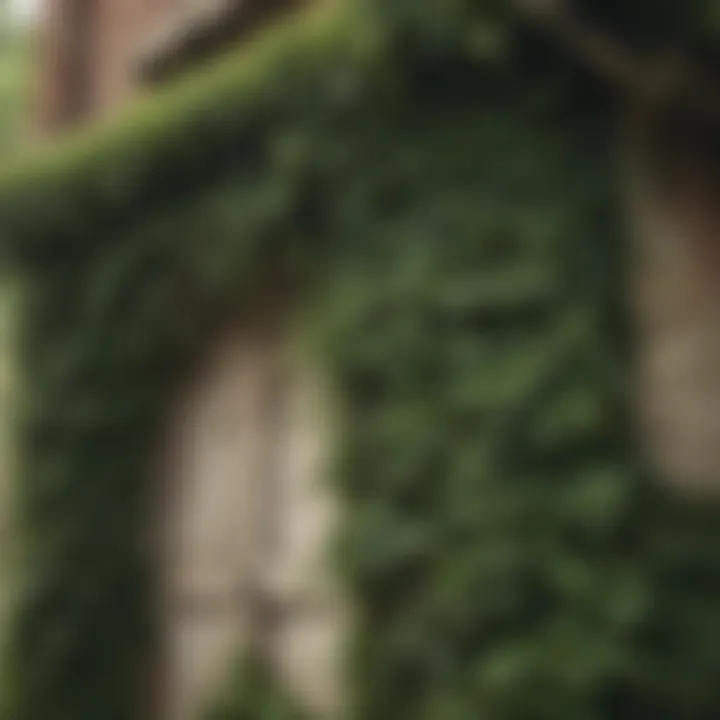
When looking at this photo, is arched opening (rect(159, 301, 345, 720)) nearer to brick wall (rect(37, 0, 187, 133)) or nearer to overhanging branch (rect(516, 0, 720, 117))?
overhanging branch (rect(516, 0, 720, 117))

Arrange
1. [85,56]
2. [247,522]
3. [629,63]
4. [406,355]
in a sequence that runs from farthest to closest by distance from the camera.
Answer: [85,56] < [247,522] < [406,355] < [629,63]

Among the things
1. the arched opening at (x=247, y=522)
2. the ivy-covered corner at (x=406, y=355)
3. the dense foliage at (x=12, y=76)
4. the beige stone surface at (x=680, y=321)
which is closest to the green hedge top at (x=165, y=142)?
the ivy-covered corner at (x=406, y=355)

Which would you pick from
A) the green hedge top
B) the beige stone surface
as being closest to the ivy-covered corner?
the green hedge top

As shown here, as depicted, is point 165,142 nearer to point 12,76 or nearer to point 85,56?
point 85,56

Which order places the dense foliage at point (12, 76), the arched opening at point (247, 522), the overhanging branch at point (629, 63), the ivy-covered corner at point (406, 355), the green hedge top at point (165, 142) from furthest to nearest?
the dense foliage at point (12, 76), the green hedge top at point (165, 142), the arched opening at point (247, 522), the overhanging branch at point (629, 63), the ivy-covered corner at point (406, 355)

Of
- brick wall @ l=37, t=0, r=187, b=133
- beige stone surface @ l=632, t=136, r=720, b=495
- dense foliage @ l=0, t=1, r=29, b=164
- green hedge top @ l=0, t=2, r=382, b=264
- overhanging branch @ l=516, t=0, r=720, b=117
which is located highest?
dense foliage @ l=0, t=1, r=29, b=164

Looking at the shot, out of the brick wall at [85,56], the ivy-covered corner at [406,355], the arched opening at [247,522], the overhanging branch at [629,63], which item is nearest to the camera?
the ivy-covered corner at [406,355]

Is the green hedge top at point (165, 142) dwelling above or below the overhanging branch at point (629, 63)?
above

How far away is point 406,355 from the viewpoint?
5.91 m

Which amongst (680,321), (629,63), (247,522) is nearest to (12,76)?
(247,522)

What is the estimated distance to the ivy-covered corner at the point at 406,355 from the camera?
17.4 ft

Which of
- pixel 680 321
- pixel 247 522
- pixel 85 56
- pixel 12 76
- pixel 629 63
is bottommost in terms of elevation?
pixel 680 321

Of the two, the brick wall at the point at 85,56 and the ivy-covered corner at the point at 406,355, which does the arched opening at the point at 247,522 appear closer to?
the ivy-covered corner at the point at 406,355

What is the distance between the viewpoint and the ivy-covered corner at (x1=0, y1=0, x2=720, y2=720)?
5293mm
